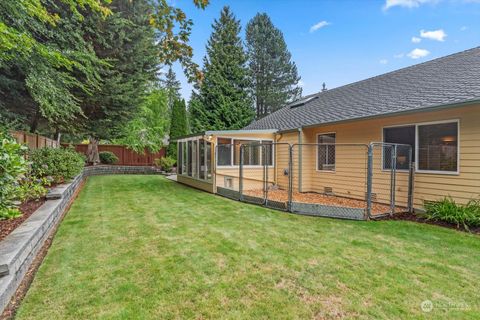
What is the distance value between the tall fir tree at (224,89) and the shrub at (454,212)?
578 inches

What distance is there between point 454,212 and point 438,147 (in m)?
1.54

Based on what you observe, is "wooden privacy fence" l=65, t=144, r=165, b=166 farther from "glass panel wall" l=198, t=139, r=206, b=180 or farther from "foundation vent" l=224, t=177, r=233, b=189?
"foundation vent" l=224, t=177, r=233, b=189

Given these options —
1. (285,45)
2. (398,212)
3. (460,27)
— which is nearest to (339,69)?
(460,27)

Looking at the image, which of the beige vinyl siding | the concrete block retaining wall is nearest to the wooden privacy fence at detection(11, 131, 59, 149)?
the concrete block retaining wall

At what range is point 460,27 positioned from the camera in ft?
36.1

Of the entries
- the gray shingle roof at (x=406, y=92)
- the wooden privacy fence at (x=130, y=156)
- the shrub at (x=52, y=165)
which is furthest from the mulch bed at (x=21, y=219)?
the wooden privacy fence at (x=130, y=156)

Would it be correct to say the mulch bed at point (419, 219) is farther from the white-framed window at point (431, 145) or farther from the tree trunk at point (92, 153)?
the tree trunk at point (92, 153)

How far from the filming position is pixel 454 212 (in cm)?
527

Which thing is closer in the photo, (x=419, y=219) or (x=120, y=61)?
(x=419, y=219)

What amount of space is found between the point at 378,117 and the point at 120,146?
1780 cm

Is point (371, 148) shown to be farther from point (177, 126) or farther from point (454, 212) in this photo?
point (177, 126)

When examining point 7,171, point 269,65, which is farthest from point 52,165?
point 269,65

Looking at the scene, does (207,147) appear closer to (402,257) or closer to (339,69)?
(402,257)

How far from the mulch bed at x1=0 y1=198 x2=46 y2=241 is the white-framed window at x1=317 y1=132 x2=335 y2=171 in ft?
24.6
